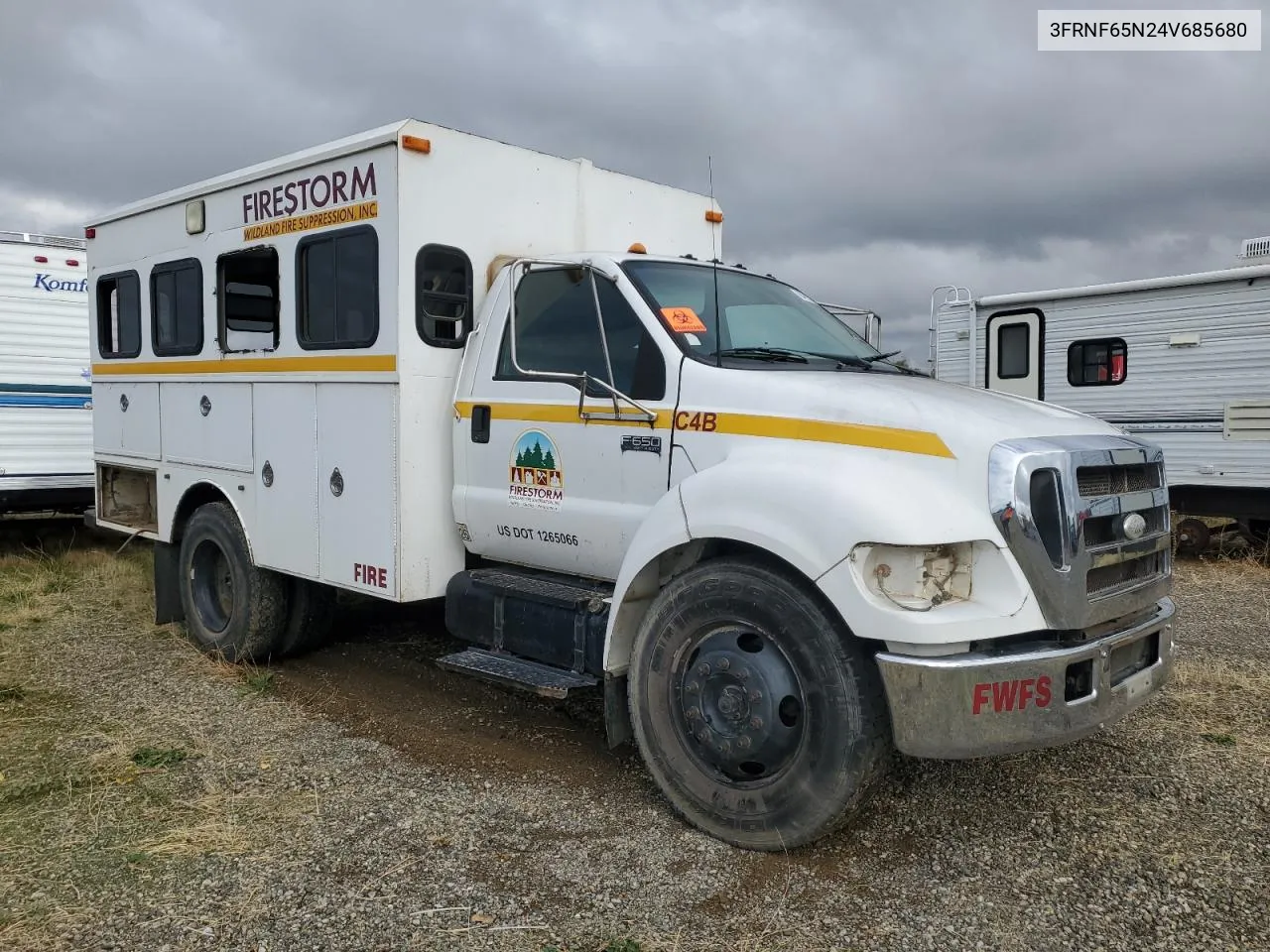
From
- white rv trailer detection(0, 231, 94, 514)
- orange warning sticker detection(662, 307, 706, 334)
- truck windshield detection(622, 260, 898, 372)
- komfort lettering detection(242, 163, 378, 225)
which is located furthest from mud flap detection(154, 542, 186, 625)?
orange warning sticker detection(662, 307, 706, 334)

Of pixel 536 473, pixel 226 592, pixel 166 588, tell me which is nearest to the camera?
pixel 536 473

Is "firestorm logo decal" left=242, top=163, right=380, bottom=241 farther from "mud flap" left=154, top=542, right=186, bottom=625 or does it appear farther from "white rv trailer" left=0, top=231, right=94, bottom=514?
"white rv trailer" left=0, top=231, right=94, bottom=514

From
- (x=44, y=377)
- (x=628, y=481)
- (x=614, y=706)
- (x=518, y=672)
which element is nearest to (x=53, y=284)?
(x=44, y=377)

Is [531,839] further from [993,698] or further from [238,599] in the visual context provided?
[238,599]

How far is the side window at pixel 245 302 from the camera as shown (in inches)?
251

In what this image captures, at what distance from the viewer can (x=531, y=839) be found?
4.01 m

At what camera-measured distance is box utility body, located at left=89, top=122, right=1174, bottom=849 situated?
3523 mm

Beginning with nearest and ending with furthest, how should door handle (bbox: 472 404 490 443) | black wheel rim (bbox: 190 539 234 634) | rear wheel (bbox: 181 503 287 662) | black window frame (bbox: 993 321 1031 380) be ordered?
door handle (bbox: 472 404 490 443)
rear wheel (bbox: 181 503 287 662)
black wheel rim (bbox: 190 539 234 634)
black window frame (bbox: 993 321 1031 380)

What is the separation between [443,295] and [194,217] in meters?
2.50

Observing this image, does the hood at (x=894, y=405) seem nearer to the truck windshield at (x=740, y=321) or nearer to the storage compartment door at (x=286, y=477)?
the truck windshield at (x=740, y=321)

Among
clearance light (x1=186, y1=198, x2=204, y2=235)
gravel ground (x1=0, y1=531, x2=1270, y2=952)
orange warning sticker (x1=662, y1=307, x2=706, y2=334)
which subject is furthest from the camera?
clearance light (x1=186, y1=198, x2=204, y2=235)

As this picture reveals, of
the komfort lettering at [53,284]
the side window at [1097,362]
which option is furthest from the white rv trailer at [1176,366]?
the komfort lettering at [53,284]

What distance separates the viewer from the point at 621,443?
4.50 metres

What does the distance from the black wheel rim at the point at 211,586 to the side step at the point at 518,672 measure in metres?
2.62
